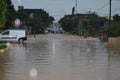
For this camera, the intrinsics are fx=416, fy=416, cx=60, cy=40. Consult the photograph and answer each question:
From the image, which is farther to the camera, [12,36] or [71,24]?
[71,24]

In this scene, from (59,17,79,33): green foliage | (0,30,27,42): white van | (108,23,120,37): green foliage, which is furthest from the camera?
(59,17,79,33): green foliage

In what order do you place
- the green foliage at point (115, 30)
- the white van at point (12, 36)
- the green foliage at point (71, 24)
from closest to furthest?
the white van at point (12, 36), the green foliage at point (115, 30), the green foliage at point (71, 24)

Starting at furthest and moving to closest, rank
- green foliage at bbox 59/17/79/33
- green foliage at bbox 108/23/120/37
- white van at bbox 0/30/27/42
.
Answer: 1. green foliage at bbox 59/17/79/33
2. green foliage at bbox 108/23/120/37
3. white van at bbox 0/30/27/42

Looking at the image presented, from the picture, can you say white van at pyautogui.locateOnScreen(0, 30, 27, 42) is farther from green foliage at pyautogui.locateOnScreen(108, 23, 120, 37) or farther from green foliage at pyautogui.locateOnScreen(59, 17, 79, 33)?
green foliage at pyautogui.locateOnScreen(59, 17, 79, 33)

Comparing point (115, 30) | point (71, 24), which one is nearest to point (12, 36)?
point (115, 30)

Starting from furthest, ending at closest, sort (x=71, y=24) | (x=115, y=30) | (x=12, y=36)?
(x=71, y=24)
(x=115, y=30)
(x=12, y=36)

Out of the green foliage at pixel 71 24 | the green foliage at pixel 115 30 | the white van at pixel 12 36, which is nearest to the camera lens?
the white van at pixel 12 36

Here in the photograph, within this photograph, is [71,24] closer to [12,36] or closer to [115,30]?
[115,30]

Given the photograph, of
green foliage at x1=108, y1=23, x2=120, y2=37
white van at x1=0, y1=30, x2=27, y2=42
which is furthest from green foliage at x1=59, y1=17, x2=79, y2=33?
white van at x1=0, y1=30, x2=27, y2=42

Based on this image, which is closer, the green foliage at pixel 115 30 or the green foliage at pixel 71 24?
the green foliage at pixel 115 30

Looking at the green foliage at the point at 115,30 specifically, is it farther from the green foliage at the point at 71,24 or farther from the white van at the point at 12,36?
the green foliage at the point at 71,24

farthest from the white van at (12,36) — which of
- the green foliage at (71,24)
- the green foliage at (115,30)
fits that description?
the green foliage at (71,24)

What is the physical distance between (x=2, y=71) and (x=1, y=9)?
17.5 meters

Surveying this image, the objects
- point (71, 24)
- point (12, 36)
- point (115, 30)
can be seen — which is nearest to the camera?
point (12, 36)
